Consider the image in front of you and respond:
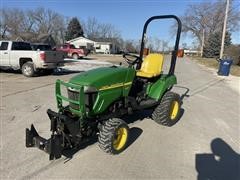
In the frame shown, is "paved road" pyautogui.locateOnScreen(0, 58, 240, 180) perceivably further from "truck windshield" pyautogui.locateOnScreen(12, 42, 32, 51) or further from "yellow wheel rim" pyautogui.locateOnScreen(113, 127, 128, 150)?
"truck windshield" pyautogui.locateOnScreen(12, 42, 32, 51)

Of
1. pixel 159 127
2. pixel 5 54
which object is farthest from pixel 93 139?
pixel 5 54

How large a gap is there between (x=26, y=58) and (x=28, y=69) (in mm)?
702

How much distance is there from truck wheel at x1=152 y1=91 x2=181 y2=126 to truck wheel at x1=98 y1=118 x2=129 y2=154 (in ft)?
4.49

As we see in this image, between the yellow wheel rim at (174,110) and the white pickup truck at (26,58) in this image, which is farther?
the white pickup truck at (26,58)

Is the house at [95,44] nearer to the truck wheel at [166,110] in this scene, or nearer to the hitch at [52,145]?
the truck wheel at [166,110]

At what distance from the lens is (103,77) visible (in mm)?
4328

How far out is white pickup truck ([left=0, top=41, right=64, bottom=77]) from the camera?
1361 cm

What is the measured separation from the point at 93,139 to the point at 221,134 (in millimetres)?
2716

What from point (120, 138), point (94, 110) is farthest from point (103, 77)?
point (120, 138)

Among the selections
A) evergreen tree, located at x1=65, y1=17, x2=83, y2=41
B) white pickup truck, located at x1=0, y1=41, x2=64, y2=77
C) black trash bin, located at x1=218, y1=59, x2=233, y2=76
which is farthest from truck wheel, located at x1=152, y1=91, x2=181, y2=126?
evergreen tree, located at x1=65, y1=17, x2=83, y2=41

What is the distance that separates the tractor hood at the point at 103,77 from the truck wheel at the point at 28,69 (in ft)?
32.7

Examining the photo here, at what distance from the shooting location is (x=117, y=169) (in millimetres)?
3945

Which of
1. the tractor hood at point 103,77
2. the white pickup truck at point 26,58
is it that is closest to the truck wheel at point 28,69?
the white pickup truck at point 26,58

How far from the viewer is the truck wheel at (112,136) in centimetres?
418
